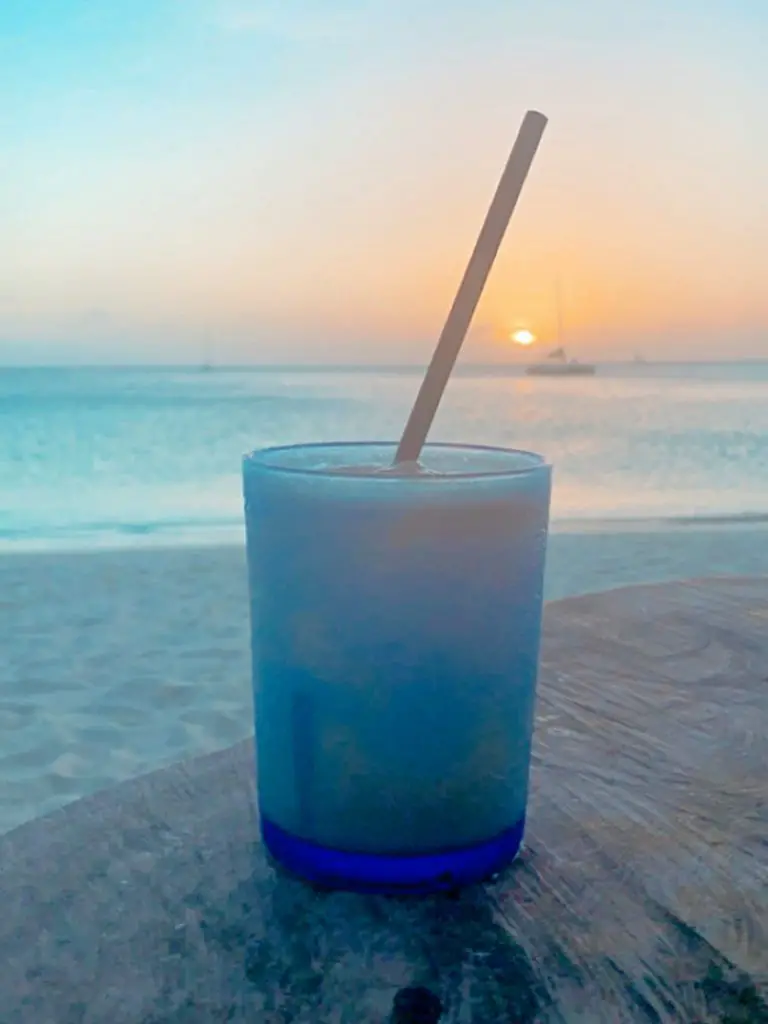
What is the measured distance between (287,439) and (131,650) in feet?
26.7

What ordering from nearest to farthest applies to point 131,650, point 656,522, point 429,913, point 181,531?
point 429,913, point 131,650, point 181,531, point 656,522

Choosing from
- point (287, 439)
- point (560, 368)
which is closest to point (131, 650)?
point (287, 439)

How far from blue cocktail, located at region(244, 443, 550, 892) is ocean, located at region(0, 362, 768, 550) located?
7 cm

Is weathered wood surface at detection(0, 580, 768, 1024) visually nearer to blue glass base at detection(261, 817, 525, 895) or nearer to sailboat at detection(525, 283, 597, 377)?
blue glass base at detection(261, 817, 525, 895)

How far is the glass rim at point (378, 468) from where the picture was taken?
0.35 m

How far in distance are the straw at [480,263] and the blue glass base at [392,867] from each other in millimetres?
159

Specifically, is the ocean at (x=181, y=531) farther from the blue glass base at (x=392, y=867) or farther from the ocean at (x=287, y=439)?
the blue glass base at (x=392, y=867)

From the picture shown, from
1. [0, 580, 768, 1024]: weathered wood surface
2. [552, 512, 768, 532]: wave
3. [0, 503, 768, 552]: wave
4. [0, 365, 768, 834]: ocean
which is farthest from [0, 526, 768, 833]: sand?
[0, 580, 768, 1024]: weathered wood surface

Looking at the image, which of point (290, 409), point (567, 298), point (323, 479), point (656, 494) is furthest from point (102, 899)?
point (290, 409)

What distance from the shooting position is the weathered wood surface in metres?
0.31

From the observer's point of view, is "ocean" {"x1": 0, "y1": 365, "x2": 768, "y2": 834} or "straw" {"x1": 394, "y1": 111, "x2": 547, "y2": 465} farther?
"ocean" {"x1": 0, "y1": 365, "x2": 768, "y2": 834}

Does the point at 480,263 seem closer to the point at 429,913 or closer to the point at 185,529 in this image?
the point at 429,913

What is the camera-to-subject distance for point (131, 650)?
272 centimetres

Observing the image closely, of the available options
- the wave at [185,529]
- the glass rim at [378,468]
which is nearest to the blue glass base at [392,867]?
the glass rim at [378,468]
